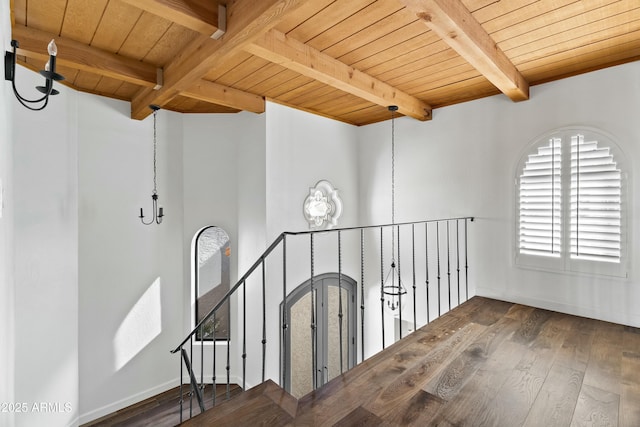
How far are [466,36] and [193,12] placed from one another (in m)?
1.57

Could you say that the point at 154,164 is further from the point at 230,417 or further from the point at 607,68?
the point at 607,68

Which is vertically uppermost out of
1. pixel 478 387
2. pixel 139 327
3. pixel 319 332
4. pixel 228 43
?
pixel 228 43

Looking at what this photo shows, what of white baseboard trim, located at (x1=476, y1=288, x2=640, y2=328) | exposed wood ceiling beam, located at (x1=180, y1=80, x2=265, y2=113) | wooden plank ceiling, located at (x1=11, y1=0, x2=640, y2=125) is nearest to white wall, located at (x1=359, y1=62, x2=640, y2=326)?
white baseboard trim, located at (x1=476, y1=288, x2=640, y2=328)

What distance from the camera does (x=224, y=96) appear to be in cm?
308

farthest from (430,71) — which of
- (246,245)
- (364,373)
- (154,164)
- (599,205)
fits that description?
(154,164)

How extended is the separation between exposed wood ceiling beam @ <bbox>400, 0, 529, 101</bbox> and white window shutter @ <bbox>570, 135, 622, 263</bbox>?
2.67ft

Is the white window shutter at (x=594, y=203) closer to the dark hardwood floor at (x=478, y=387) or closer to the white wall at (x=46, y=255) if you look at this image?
the dark hardwood floor at (x=478, y=387)

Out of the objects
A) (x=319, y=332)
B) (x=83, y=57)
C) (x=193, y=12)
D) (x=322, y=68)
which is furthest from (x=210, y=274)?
(x=193, y=12)

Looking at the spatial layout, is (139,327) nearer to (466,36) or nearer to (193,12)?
(193,12)

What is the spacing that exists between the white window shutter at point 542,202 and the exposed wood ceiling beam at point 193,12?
111 inches

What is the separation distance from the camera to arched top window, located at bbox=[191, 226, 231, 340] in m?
4.07

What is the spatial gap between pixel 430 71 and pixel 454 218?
4.95 feet

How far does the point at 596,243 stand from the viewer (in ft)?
8.50

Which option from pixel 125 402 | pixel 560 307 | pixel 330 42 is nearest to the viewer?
pixel 330 42
